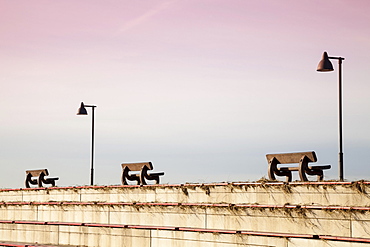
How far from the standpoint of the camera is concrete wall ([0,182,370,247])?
58.7 feet

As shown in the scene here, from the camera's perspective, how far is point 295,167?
21.3 m

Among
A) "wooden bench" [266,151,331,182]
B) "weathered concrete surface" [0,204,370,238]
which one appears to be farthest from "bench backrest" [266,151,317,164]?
"weathered concrete surface" [0,204,370,238]

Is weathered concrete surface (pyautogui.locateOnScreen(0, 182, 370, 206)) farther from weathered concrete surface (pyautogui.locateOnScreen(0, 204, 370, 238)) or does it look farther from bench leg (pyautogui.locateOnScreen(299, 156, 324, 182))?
bench leg (pyautogui.locateOnScreen(299, 156, 324, 182))

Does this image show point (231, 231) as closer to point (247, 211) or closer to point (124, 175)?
point (247, 211)

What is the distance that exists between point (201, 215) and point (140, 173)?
6.23 m

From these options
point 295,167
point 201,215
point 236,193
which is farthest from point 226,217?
point 295,167

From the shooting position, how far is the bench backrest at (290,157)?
20969 millimetres

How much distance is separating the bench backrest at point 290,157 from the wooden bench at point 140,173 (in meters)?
6.67

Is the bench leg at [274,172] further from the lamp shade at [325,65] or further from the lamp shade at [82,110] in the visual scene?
the lamp shade at [82,110]

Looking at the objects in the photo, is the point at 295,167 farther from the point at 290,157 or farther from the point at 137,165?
the point at 137,165

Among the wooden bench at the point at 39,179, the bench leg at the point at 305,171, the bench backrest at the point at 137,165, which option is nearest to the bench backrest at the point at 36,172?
the wooden bench at the point at 39,179

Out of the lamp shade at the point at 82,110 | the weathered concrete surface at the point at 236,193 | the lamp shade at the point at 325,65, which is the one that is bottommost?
the weathered concrete surface at the point at 236,193

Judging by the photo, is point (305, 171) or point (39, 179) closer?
point (305, 171)

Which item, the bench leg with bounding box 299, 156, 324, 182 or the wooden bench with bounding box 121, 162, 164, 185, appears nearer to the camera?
the bench leg with bounding box 299, 156, 324, 182
